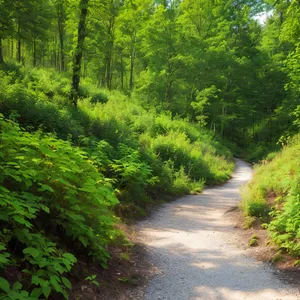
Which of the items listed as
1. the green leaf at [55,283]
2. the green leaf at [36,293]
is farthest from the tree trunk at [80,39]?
the green leaf at [36,293]

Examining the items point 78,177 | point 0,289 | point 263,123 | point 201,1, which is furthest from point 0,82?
point 263,123

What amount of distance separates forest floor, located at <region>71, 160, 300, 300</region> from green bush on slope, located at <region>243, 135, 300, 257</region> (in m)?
0.37

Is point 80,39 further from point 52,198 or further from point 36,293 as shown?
point 36,293

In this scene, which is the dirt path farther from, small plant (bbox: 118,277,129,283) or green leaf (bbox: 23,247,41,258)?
green leaf (bbox: 23,247,41,258)

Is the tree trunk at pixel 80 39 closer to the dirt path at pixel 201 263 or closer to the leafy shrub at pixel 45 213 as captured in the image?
the dirt path at pixel 201 263

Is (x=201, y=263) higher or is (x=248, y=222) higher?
(x=248, y=222)

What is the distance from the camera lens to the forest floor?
4.36 m

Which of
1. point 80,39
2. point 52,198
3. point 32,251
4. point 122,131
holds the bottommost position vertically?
point 32,251

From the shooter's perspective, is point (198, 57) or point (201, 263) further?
point (198, 57)

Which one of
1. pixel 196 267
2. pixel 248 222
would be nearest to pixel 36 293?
pixel 196 267

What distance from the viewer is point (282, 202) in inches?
303

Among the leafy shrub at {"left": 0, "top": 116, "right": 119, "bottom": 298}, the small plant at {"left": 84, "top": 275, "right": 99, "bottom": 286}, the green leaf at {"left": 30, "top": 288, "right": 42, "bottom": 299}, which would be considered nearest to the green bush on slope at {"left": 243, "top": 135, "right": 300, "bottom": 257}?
the leafy shrub at {"left": 0, "top": 116, "right": 119, "bottom": 298}

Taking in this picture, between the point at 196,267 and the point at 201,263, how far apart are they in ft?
0.72

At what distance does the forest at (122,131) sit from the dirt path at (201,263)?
0.73 meters
